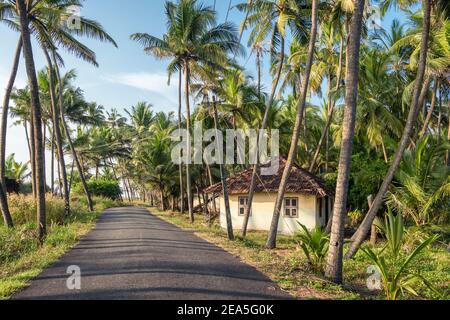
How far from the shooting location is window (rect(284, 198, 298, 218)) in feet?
67.9

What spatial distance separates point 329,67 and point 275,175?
706cm

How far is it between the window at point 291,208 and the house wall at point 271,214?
0.53ft

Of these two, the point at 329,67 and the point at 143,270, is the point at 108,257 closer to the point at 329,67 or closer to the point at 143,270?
the point at 143,270

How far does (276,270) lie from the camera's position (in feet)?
28.2

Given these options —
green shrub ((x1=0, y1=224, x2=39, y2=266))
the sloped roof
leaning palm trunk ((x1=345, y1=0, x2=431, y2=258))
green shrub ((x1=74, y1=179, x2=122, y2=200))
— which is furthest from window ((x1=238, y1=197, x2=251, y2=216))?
green shrub ((x1=74, y1=179, x2=122, y2=200))

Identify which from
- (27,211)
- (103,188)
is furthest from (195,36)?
(103,188)

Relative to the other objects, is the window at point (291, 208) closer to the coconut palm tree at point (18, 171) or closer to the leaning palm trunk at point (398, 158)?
the leaning palm trunk at point (398, 158)

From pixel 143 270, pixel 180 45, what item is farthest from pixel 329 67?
pixel 143 270

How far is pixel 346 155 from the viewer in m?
7.80

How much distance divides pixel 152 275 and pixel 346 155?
4.35 metres

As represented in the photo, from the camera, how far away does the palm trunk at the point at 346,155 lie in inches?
306

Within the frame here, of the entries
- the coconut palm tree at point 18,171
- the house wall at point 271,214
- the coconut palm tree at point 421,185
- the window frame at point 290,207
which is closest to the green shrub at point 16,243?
the coconut palm tree at point 421,185

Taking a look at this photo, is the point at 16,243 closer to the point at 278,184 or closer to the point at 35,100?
the point at 35,100
